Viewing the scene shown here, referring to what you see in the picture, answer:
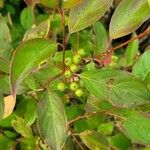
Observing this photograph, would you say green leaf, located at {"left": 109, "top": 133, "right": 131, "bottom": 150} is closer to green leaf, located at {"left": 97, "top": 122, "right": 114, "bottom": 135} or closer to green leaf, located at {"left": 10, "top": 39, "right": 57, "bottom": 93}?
green leaf, located at {"left": 97, "top": 122, "right": 114, "bottom": 135}

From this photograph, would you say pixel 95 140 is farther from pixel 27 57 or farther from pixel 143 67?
pixel 27 57

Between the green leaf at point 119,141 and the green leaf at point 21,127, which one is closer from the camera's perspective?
the green leaf at point 21,127

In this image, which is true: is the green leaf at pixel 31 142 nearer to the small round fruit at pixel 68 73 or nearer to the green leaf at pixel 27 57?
the small round fruit at pixel 68 73

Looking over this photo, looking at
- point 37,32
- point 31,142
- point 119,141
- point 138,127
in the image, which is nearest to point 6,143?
point 31,142

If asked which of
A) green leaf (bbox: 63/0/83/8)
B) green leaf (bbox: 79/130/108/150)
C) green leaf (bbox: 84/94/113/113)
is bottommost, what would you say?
green leaf (bbox: 79/130/108/150)

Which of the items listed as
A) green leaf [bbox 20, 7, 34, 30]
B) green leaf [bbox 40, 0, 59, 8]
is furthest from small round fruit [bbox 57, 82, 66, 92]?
green leaf [bbox 20, 7, 34, 30]

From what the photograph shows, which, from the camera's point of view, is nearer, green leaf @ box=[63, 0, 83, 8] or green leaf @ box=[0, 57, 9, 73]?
green leaf @ box=[63, 0, 83, 8]

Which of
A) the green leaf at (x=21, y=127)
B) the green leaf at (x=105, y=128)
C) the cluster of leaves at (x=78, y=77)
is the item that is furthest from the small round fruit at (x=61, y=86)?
the green leaf at (x=105, y=128)

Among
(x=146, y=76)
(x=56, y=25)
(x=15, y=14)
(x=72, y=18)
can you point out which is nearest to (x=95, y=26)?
(x=56, y=25)
